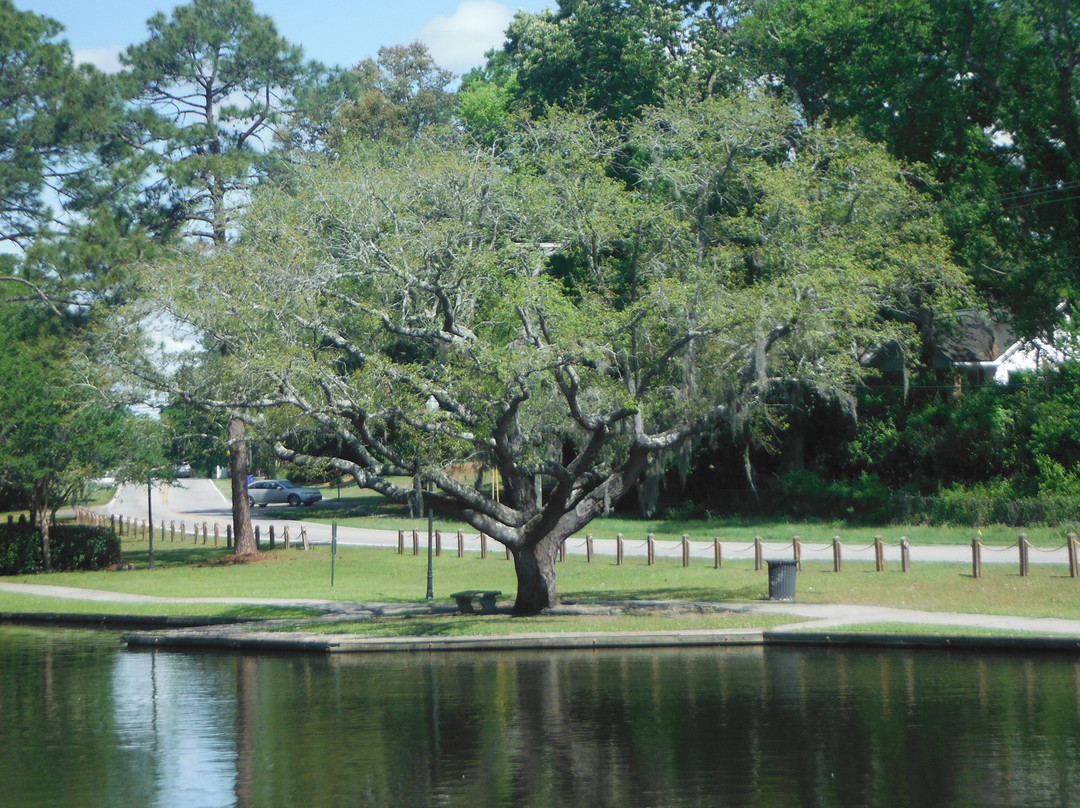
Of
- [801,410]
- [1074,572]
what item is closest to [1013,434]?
[801,410]

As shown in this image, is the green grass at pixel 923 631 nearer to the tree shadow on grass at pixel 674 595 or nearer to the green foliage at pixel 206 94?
the tree shadow on grass at pixel 674 595

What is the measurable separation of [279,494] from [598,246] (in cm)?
5115

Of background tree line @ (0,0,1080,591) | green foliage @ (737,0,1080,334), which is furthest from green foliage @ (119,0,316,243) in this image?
green foliage @ (737,0,1080,334)

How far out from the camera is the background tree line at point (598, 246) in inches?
813

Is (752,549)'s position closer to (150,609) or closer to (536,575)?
(536,575)

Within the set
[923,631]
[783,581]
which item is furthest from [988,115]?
[923,631]

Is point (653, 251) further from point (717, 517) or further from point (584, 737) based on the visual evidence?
point (717, 517)

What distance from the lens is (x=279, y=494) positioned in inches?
2717

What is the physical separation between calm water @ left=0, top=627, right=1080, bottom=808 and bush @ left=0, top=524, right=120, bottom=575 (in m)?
21.1

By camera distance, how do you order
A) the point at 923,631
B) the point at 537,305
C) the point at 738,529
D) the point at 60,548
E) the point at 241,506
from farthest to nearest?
the point at 738,529 → the point at 241,506 → the point at 60,548 → the point at 537,305 → the point at 923,631

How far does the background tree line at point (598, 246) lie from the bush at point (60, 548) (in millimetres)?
2298

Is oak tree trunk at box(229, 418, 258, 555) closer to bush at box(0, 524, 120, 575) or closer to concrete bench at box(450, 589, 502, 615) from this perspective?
bush at box(0, 524, 120, 575)

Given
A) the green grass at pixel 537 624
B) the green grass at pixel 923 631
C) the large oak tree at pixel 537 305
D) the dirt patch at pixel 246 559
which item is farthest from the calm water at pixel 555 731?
the dirt patch at pixel 246 559

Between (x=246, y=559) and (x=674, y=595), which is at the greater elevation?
(x=246, y=559)
